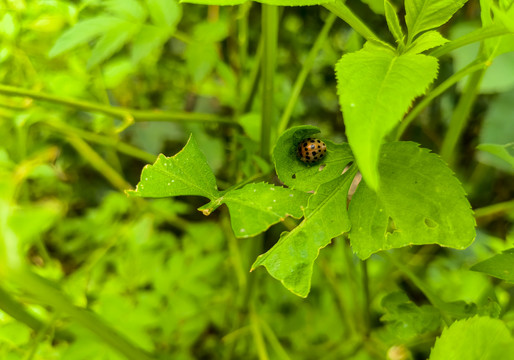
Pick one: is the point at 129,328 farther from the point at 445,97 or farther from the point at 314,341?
the point at 445,97

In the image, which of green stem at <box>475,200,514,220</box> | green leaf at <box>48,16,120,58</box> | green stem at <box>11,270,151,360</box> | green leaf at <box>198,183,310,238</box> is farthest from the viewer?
green stem at <box>475,200,514,220</box>

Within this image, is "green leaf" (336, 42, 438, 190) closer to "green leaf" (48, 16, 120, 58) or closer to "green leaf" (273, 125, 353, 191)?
"green leaf" (273, 125, 353, 191)

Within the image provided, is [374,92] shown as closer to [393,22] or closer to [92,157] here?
[393,22]

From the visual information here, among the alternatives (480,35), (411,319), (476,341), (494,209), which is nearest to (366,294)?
(411,319)

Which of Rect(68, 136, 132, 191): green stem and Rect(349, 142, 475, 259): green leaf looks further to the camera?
Rect(68, 136, 132, 191): green stem

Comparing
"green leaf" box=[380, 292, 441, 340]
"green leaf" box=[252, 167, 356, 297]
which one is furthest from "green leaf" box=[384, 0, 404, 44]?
"green leaf" box=[380, 292, 441, 340]

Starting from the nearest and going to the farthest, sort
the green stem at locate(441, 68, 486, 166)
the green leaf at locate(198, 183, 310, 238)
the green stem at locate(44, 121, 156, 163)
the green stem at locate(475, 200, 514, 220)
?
the green leaf at locate(198, 183, 310, 238) → the green stem at locate(441, 68, 486, 166) → the green stem at locate(44, 121, 156, 163) → the green stem at locate(475, 200, 514, 220)

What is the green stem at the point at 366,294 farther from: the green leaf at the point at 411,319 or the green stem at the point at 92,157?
the green stem at the point at 92,157
